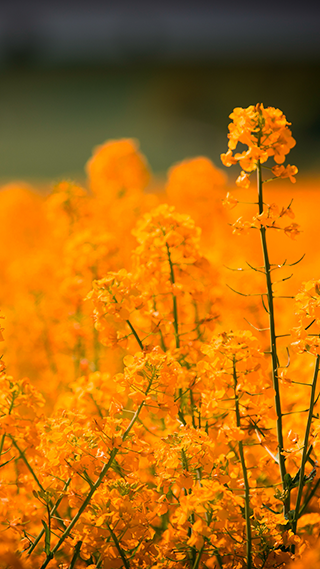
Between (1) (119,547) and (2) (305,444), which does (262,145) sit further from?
(1) (119,547)

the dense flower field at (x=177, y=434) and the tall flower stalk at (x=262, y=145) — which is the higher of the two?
the tall flower stalk at (x=262, y=145)

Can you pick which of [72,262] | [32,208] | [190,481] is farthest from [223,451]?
[32,208]

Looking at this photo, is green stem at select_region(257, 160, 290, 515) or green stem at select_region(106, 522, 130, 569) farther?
green stem at select_region(257, 160, 290, 515)

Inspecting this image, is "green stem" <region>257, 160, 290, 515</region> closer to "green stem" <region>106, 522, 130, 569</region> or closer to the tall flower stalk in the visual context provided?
the tall flower stalk

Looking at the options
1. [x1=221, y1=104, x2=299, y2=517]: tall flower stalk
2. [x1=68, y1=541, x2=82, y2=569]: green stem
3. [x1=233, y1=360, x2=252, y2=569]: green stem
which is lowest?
[x1=68, y1=541, x2=82, y2=569]: green stem

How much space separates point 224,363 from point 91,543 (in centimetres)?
57

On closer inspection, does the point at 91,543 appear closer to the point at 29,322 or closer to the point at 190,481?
the point at 190,481

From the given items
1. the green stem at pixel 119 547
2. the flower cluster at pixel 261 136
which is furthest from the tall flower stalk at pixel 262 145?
the green stem at pixel 119 547

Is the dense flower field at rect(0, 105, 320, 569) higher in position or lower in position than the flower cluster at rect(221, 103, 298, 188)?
lower

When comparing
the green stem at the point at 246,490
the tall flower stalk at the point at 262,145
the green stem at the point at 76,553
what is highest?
the tall flower stalk at the point at 262,145

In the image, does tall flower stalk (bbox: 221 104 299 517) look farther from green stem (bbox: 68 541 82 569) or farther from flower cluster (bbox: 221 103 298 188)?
green stem (bbox: 68 541 82 569)

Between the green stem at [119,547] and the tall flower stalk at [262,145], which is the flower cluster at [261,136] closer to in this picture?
the tall flower stalk at [262,145]

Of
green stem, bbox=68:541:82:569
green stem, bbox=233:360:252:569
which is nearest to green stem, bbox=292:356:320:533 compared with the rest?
green stem, bbox=233:360:252:569

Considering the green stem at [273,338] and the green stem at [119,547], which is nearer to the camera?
the green stem at [119,547]
